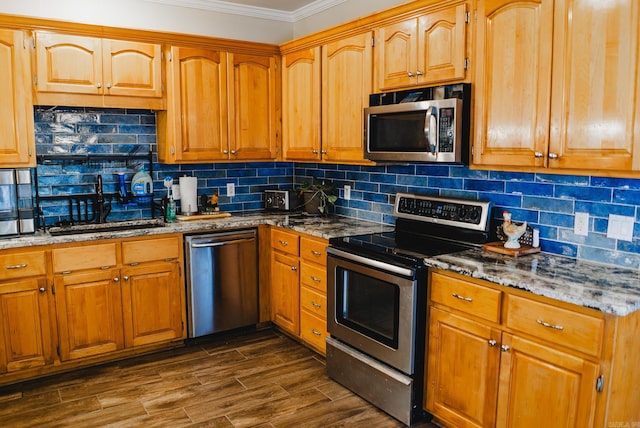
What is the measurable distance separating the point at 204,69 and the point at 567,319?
314cm

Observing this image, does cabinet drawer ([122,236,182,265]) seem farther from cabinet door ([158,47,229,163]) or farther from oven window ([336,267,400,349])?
oven window ([336,267,400,349])

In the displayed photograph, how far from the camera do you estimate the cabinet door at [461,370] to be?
2457mm

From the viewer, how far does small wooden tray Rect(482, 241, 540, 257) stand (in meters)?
2.73

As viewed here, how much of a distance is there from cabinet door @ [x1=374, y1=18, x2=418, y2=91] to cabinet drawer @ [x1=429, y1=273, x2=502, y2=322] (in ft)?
4.10

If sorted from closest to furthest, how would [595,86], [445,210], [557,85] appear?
1. [595,86]
2. [557,85]
3. [445,210]

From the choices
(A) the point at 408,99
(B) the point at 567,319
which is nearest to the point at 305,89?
(A) the point at 408,99

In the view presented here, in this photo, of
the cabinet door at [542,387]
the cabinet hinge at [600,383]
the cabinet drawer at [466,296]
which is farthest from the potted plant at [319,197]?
the cabinet hinge at [600,383]

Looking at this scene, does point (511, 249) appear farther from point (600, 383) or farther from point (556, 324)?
point (600, 383)

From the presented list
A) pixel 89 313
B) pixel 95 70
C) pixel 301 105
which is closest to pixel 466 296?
pixel 301 105

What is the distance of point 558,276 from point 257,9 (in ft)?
11.5

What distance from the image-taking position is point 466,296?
2521 millimetres

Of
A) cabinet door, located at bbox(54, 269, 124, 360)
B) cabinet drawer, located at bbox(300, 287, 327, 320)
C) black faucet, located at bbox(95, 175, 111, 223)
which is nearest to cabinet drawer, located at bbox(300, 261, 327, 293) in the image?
cabinet drawer, located at bbox(300, 287, 327, 320)

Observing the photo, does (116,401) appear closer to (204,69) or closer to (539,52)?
(204,69)

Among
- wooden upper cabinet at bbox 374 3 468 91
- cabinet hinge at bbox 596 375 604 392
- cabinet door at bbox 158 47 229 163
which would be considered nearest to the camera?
cabinet hinge at bbox 596 375 604 392
